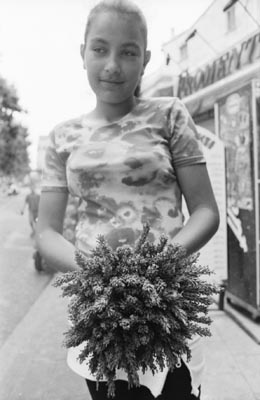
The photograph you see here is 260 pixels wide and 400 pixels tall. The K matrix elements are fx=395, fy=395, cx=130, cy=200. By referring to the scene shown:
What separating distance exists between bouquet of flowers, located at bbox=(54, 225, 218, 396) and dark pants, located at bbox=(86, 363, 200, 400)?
0.22m

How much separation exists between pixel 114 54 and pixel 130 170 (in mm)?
294

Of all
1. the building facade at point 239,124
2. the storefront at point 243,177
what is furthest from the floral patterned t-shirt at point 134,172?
the storefront at point 243,177

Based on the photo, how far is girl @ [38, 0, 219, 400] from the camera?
99 centimetres

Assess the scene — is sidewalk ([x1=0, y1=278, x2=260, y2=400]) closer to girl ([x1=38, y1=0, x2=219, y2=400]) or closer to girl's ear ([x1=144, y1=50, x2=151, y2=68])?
girl ([x1=38, y1=0, x2=219, y2=400])

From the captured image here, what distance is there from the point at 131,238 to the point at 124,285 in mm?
287

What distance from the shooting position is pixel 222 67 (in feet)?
15.2

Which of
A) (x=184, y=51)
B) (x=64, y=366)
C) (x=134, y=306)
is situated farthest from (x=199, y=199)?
(x=184, y=51)

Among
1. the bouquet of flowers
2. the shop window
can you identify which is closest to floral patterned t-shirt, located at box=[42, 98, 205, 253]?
the bouquet of flowers

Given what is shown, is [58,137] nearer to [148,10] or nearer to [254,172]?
[148,10]

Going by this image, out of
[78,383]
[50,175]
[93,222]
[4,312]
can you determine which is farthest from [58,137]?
[4,312]

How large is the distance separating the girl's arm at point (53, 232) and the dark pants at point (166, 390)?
0.32m

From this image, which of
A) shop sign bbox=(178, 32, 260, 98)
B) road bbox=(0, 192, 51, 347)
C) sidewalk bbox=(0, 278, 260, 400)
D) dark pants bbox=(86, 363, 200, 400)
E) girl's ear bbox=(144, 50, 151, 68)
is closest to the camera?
dark pants bbox=(86, 363, 200, 400)

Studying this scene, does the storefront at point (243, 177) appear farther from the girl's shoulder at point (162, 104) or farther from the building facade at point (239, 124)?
the girl's shoulder at point (162, 104)

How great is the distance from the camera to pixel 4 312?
4148 mm
